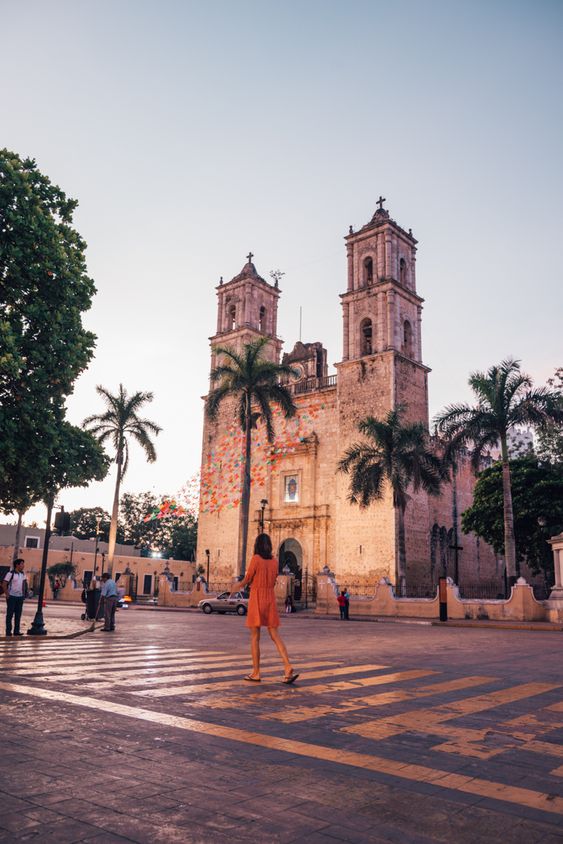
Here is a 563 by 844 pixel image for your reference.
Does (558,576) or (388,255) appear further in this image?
(388,255)

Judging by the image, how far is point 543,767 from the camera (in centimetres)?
429

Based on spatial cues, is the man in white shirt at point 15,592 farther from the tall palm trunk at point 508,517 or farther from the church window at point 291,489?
the church window at point 291,489

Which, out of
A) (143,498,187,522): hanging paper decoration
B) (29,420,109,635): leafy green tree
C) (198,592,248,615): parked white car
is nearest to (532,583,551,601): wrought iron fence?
(198,592,248,615): parked white car

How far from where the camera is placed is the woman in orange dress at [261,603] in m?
7.47

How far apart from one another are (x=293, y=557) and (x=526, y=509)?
1411 centimetres

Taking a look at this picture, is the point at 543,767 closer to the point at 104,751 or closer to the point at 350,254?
the point at 104,751

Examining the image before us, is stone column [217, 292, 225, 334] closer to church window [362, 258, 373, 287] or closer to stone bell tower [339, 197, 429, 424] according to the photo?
stone bell tower [339, 197, 429, 424]

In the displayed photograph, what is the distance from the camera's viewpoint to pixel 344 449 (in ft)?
126

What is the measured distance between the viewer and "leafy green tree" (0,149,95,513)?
1525 cm

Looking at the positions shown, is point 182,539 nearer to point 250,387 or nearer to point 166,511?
point 166,511

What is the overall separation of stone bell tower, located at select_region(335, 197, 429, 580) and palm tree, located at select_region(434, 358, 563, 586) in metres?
7.86

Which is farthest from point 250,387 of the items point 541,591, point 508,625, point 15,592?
point 541,591

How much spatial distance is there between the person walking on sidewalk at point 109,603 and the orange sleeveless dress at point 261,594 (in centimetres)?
933

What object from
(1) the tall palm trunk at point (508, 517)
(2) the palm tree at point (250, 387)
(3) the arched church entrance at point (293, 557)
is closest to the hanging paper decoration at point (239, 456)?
(3) the arched church entrance at point (293, 557)
